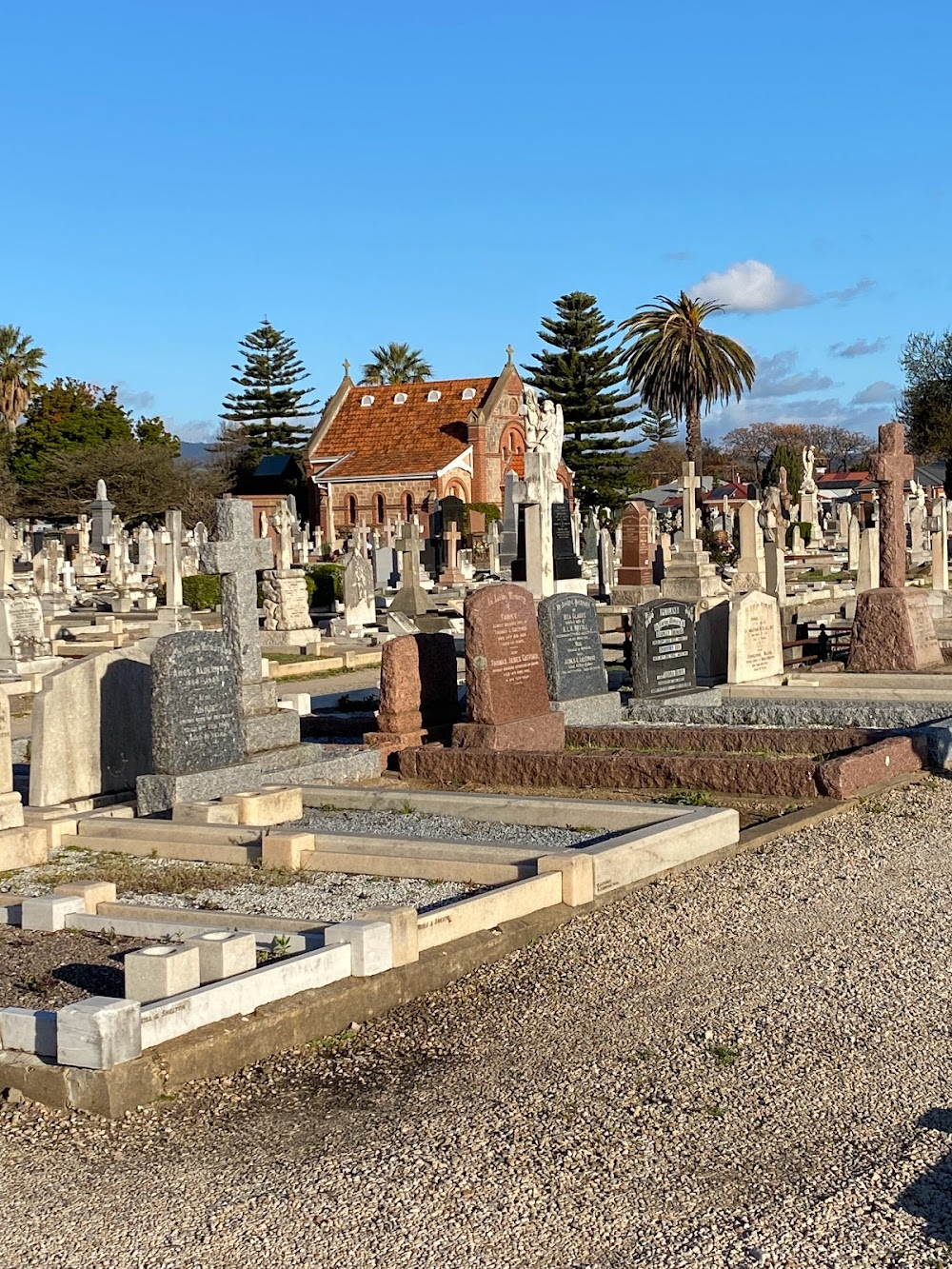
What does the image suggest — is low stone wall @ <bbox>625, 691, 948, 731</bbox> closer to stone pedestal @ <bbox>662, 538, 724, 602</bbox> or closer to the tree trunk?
stone pedestal @ <bbox>662, 538, 724, 602</bbox>

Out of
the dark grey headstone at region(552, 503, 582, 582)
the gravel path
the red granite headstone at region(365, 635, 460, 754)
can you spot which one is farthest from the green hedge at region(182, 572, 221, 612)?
the gravel path

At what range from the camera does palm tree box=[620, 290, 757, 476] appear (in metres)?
63.8

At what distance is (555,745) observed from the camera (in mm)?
12633

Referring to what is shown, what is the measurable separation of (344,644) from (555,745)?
1211 centimetres

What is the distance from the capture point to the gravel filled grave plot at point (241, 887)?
25.2 ft

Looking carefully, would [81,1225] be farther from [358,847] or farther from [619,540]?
[619,540]

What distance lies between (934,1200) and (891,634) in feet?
42.1

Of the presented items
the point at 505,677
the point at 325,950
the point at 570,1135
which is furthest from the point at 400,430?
the point at 570,1135

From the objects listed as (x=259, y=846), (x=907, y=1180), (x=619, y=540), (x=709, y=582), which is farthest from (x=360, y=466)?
(x=907, y=1180)

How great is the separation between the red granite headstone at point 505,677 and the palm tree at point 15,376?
7108 centimetres

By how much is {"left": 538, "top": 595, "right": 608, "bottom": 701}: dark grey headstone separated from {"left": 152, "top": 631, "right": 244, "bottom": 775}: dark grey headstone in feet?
11.4

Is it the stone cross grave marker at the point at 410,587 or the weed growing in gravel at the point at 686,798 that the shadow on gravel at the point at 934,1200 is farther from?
the stone cross grave marker at the point at 410,587

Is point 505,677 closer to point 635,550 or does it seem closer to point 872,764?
point 872,764

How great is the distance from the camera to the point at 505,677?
40.1 ft
